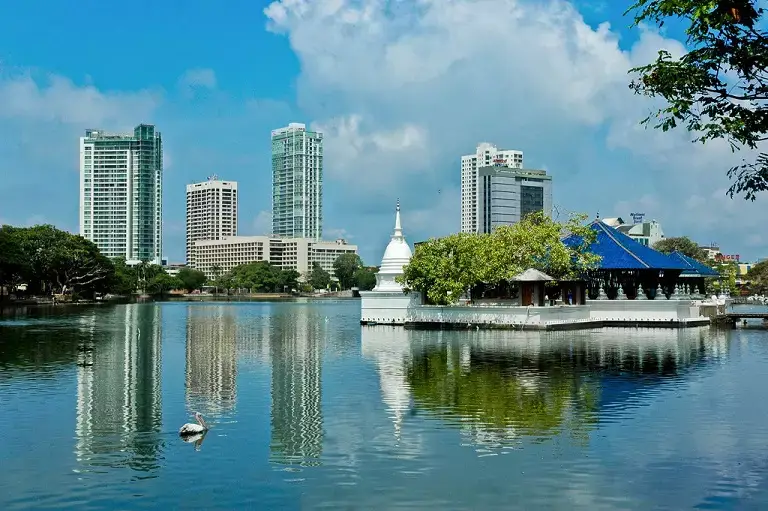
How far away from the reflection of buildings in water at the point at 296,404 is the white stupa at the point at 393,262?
1503 centimetres

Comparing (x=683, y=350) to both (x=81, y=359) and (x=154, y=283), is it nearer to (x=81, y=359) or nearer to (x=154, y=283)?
(x=81, y=359)

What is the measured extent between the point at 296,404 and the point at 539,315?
29176 millimetres

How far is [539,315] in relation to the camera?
4803 centimetres

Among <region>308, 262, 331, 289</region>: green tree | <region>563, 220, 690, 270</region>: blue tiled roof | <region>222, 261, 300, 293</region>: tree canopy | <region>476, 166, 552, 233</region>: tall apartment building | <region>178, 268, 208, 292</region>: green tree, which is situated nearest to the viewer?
<region>563, 220, 690, 270</region>: blue tiled roof

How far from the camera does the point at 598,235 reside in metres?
59.2

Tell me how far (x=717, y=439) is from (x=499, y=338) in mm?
25083

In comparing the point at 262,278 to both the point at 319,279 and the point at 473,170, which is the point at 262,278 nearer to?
the point at 319,279

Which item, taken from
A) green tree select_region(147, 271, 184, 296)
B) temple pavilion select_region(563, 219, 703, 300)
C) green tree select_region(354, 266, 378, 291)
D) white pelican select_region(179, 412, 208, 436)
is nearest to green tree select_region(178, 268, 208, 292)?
green tree select_region(147, 271, 184, 296)

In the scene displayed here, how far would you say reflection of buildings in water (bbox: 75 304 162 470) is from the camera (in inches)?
619

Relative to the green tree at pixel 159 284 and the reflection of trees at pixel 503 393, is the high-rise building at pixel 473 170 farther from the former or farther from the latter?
the reflection of trees at pixel 503 393

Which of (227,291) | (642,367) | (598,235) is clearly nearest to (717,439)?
(642,367)

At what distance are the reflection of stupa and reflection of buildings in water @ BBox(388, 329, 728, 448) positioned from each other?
1.34 feet

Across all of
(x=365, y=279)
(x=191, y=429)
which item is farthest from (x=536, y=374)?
(x=365, y=279)

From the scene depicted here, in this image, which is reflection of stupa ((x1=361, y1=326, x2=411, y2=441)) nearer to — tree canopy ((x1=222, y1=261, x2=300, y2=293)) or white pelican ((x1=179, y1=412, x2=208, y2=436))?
white pelican ((x1=179, y1=412, x2=208, y2=436))
